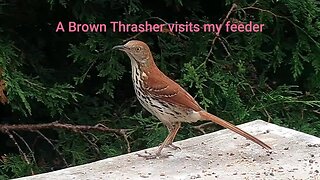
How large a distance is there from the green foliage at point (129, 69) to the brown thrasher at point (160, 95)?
64 centimetres

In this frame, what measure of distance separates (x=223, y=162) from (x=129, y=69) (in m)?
1.49

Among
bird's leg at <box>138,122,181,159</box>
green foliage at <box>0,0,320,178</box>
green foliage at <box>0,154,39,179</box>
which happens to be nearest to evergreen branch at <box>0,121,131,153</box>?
green foliage at <box>0,0,320,178</box>

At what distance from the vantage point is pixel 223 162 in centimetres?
308

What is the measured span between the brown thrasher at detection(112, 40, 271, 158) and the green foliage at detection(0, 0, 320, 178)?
0.64 metres

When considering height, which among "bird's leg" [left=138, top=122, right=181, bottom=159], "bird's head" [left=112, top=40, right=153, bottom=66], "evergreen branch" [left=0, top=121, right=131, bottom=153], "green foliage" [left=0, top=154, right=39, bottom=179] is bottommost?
"green foliage" [left=0, top=154, right=39, bottom=179]

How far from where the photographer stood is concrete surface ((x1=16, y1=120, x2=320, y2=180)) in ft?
9.58

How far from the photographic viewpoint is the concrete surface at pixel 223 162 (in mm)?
2920

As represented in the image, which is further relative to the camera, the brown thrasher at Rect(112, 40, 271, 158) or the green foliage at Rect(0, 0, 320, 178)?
the green foliage at Rect(0, 0, 320, 178)

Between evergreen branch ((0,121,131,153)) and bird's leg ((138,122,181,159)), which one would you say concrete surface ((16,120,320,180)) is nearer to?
bird's leg ((138,122,181,159))

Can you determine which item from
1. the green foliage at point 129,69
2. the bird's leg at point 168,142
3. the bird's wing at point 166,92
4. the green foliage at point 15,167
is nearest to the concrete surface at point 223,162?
the bird's leg at point 168,142

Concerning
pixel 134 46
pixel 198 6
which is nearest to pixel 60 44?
→ pixel 198 6

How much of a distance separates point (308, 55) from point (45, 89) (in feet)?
4.66

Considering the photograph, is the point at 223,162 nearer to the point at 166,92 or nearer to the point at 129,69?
the point at 166,92

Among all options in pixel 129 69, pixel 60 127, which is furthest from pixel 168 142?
pixel 129 69
